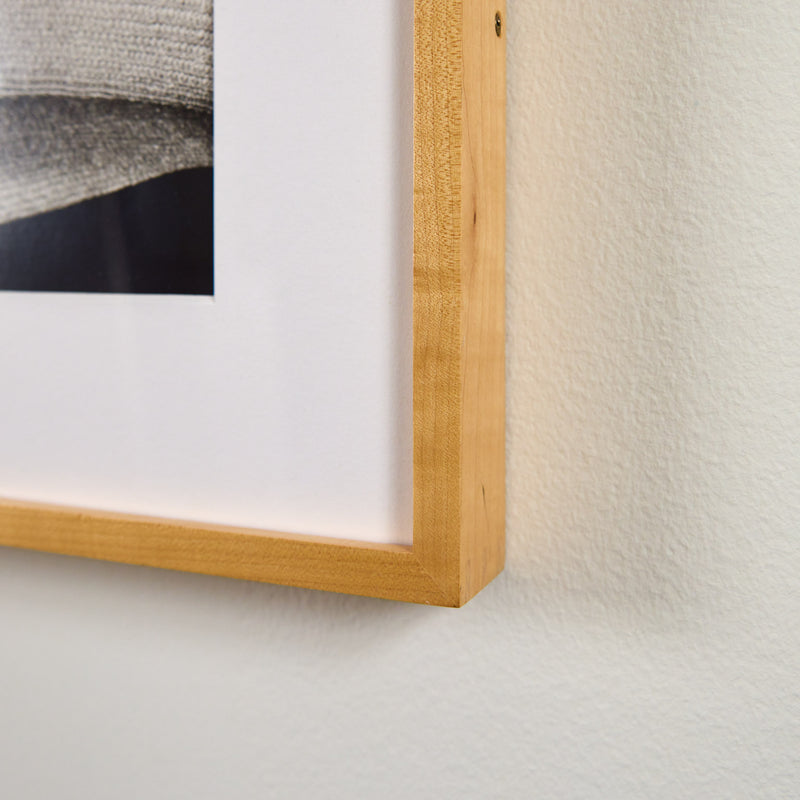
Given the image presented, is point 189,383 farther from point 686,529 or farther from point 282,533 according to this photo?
point 686,529

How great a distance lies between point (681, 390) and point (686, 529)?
0.05m

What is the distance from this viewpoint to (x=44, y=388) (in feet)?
1.17

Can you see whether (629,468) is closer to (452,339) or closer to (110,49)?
(452,339)

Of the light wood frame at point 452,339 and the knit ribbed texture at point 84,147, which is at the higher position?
the knit ribbed texture at point 84,147

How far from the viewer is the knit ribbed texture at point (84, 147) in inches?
12.4

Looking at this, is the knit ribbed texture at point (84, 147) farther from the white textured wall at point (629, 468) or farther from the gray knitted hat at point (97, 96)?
the white textured wall at point (629, 468)

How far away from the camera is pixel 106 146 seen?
1.10 feet

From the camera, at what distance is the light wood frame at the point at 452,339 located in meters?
0.25

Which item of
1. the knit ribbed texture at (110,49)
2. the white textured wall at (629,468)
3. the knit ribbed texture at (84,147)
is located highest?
the knit ribbed texture at (110,49)

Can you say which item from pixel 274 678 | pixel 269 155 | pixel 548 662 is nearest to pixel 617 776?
pixel 548 662

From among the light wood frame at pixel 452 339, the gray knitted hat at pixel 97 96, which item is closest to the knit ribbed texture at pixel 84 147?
the gray knitted hat at pixel 97 96

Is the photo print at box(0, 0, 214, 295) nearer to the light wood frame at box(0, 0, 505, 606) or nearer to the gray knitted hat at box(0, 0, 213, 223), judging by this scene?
the gray knitted hat at box(0, 0, 213, 223)

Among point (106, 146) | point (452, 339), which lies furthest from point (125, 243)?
point (452, 339)

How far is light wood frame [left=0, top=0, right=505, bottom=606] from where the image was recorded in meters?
0.25
